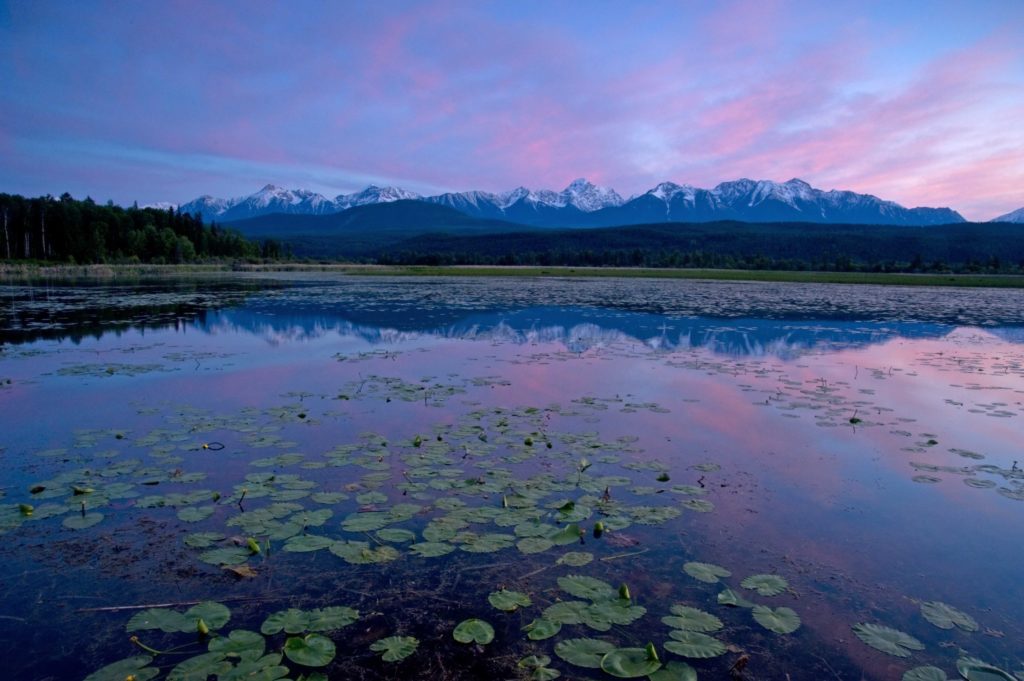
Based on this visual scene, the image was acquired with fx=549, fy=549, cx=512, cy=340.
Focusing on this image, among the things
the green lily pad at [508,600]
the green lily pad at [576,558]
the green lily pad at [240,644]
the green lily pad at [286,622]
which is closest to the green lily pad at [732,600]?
the green lily pad at [576,558]

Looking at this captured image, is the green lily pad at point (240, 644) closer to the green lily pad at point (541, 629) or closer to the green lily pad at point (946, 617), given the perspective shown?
the green lily pad at point (541, 629)

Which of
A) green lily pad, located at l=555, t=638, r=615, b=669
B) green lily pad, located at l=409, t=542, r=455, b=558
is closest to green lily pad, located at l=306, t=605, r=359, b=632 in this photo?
green lily pad, located at l=409, t=542, r=455, b=558

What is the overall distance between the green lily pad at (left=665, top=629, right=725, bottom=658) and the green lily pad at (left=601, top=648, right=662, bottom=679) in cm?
22

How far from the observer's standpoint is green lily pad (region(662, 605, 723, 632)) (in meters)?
4.21

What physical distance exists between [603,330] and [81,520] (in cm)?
1834

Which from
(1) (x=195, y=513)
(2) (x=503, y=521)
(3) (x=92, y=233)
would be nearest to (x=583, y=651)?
(2) (x=503, y=521)

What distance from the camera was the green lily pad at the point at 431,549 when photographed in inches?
204

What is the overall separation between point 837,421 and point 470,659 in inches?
344

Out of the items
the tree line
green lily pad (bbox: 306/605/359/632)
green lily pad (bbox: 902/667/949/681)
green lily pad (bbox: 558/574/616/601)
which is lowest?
green lily pad (bbox: 902/667/949/681)

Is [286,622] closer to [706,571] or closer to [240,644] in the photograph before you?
[240,644]

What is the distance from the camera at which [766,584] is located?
4.79m

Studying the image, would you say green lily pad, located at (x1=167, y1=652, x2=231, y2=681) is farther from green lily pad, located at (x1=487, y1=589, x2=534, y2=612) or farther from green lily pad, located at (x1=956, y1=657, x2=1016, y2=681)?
green lily pad, located at (x1=956, y1=657, x2=1016, y2=681)

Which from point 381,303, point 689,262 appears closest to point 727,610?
point 381,303

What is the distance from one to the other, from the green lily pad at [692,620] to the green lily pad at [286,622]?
9.09ft
